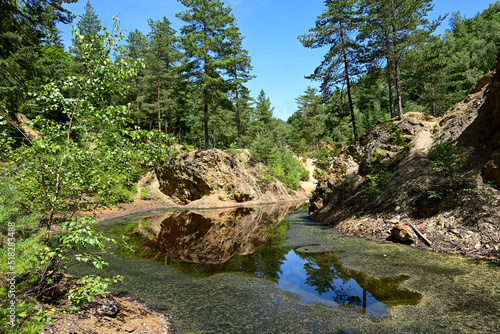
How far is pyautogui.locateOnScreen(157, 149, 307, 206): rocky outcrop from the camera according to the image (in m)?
28.3

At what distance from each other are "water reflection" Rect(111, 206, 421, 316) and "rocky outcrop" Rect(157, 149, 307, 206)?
15071mm

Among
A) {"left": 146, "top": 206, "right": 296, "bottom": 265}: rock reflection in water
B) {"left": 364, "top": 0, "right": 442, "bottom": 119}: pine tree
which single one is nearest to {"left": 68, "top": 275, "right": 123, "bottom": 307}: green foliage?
{"left": 146, "top": 206, "right": 296, "bottom": 265}: rock reflection in water

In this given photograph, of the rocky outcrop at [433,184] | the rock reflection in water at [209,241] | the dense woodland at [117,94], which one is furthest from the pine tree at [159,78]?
the rocky outcrop at [433,184]

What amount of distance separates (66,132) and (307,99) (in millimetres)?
64820

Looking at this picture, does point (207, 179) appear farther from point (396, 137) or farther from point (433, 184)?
point (433, 184)

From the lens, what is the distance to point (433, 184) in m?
9.41

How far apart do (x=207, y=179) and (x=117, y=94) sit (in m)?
12.5

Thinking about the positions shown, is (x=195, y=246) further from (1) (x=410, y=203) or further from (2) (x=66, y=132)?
(1) (x=410, y=203)

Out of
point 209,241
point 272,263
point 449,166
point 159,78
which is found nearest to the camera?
point 272,263

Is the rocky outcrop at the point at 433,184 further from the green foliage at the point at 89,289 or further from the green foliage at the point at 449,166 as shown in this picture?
the green foliage at the point at 89,289

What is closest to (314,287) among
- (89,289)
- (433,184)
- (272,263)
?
(272,263)

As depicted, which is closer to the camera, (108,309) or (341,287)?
(108,309)

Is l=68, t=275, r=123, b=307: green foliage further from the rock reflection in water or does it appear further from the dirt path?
the dirt path

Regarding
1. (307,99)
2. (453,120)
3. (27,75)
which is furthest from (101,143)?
(307,99)
